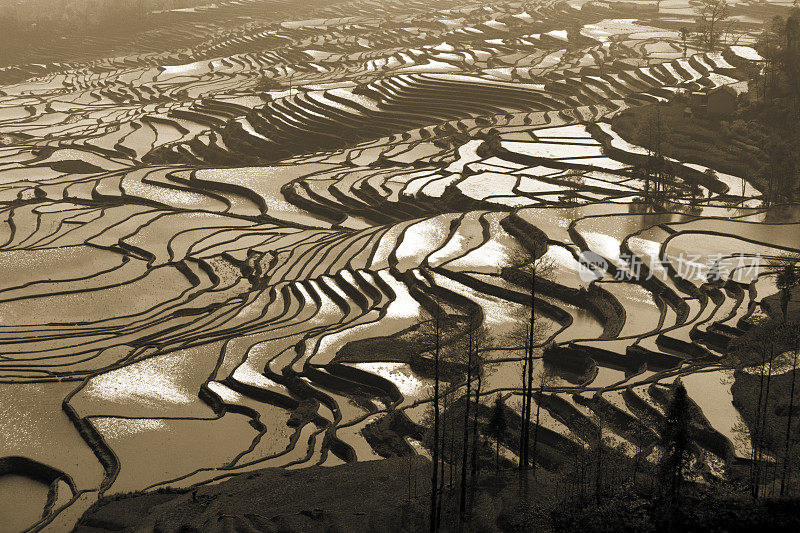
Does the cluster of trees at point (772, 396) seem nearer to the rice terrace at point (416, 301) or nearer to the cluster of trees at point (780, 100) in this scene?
the rice terrace at point (416, 301)

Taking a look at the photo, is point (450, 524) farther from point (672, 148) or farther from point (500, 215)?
point (672, 148)
